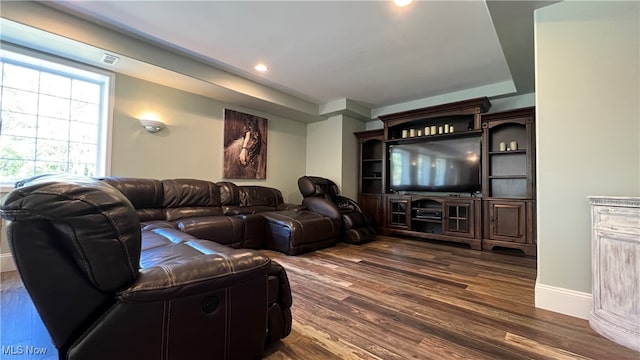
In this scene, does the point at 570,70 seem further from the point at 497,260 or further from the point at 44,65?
the point at 44,65

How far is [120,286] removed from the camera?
0.89 m

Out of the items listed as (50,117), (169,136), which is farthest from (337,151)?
(50,117)

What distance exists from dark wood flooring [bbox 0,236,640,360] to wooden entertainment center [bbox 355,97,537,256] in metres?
0.92

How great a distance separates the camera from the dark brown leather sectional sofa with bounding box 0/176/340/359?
0.80 metres

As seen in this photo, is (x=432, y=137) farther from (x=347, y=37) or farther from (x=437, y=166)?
(x=347, y=37)

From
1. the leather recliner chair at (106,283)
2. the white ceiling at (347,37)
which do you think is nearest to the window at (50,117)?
the white ceiling at (347,37)

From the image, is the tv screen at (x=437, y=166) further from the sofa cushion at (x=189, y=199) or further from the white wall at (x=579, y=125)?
the sofa cushion at (x=189, y=199)

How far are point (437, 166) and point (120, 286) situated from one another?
4344 mm

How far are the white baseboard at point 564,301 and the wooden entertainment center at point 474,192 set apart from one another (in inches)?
71.7

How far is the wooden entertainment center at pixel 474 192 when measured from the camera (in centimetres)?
353

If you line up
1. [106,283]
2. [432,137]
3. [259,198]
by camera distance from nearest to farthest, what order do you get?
1. [106,283]
2. [259,198]
3. [432,137]

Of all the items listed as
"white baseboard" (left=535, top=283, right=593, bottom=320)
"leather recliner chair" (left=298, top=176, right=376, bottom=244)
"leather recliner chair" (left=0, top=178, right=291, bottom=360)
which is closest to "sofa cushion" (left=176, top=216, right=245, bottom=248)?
"leather recliner chair" (left=298, top=176, right=376, bottom=244)

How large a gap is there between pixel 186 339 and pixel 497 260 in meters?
3.50

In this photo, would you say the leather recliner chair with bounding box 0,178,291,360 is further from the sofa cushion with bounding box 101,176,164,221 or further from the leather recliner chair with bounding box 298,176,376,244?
the leather recliner chair with bounding box 298,176,376,244
